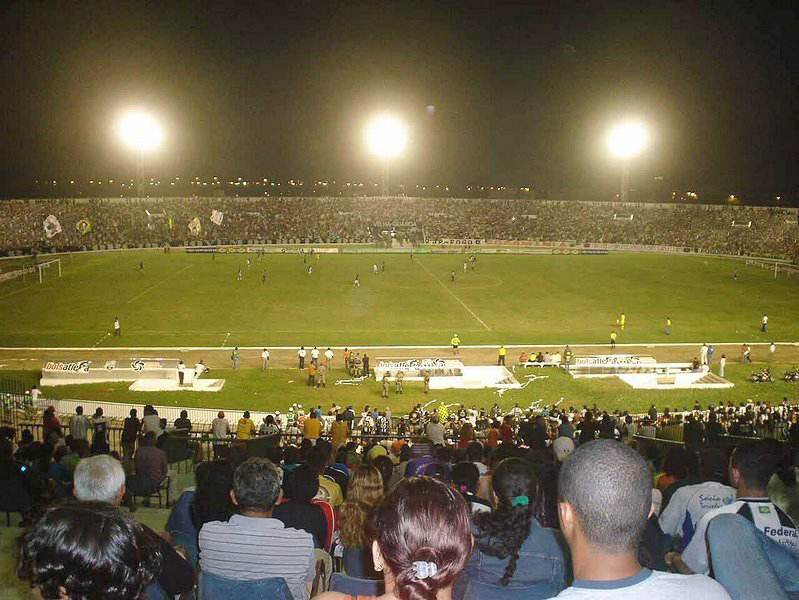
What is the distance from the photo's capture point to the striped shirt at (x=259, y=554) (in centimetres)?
455

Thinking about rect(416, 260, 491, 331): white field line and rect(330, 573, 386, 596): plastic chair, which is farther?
rect(416, 260, 491, 331): white field line

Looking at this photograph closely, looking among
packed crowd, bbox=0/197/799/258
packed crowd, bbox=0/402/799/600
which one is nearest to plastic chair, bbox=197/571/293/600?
packed crowd, bbox=0/402/799/600

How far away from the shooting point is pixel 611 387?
30156 mm

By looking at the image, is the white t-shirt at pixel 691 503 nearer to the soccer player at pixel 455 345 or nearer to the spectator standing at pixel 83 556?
the spectator standing at pixel 83 556

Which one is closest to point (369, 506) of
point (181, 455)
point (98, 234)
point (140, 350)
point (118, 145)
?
point (181, 455)

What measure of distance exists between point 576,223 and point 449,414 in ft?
293

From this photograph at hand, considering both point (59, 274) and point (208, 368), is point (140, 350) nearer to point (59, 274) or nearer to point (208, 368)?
point (208, 368)

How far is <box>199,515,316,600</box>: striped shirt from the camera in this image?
4.55 meters

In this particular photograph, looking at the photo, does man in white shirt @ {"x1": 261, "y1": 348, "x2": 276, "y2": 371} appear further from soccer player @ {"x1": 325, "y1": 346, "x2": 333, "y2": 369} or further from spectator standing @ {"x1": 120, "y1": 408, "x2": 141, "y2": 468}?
spectator standing @ {"x1": 120, "y1": 408, "x2": 141, "y2": 468}

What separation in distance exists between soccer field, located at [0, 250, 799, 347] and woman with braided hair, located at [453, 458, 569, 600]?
32.8 meters

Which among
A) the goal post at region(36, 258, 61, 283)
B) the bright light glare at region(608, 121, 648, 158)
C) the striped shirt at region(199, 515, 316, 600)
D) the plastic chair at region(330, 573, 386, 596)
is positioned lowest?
the plastic chair at region(330, 573, 386, 596)

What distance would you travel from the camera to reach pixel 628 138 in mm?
99688

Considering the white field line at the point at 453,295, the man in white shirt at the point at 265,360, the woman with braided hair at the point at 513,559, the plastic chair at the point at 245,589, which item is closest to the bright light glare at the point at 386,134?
the white field line at the point at 453,295

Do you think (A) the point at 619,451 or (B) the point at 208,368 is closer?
(A) the point at 619,451
